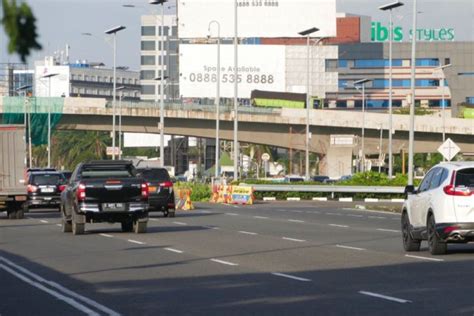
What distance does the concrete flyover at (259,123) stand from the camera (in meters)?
96.3

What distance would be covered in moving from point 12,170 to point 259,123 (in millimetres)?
55298

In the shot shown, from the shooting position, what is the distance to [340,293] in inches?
628

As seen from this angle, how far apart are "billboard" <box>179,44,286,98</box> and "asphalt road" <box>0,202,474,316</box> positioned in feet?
305

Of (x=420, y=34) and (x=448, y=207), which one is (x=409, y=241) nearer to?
(x=448, y=207)

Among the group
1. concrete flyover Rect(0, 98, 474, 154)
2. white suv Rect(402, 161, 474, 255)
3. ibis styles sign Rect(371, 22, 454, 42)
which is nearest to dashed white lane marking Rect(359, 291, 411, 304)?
white suv Rect(402, 161, 474, 255)

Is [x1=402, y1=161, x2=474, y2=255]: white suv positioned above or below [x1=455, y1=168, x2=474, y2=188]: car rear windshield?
below

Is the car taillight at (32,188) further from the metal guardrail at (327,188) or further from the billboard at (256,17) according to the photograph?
the billboard at (256,17)

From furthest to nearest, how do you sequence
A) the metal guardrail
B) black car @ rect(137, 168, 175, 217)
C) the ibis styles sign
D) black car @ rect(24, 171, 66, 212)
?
the ibis styles sign < the metal guardrail < black car @ rect(24, 171, 66, 212) < black car @ rect(137, 168, 175, 217)

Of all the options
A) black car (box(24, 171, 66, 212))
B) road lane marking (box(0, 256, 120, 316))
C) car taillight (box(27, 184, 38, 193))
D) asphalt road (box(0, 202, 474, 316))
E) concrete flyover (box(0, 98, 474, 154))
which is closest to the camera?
road lane marking (box(0, 256, 120, 316))

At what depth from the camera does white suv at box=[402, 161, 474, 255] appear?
888 inches

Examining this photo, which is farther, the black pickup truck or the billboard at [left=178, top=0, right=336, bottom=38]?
the billboard at [left=178, top=0, right=336, bottom=38]

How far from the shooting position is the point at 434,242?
23.2 meters

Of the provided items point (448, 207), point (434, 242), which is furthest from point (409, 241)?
point (448, 207)

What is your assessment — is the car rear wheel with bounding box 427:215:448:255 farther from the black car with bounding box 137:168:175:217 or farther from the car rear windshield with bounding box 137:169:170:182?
the car rear windshield with bounding box 137:169:170:182
